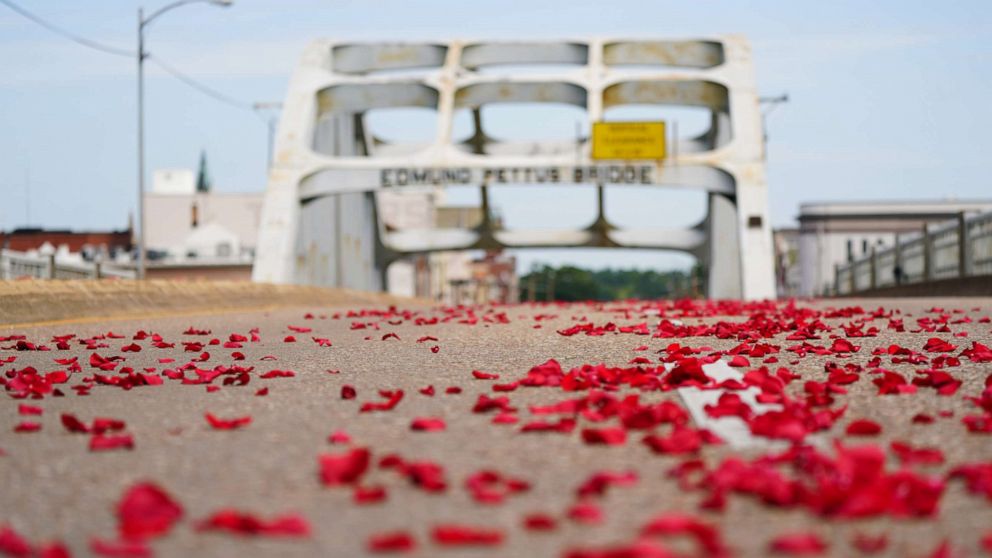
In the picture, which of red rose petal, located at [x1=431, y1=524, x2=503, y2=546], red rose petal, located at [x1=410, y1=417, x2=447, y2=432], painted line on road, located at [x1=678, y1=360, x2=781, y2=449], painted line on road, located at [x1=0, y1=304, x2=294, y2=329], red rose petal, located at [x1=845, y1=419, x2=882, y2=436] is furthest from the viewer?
painted line on road, located at [x1=0, y1=304, x2=294, y2=329]

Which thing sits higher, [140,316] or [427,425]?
[427,425]

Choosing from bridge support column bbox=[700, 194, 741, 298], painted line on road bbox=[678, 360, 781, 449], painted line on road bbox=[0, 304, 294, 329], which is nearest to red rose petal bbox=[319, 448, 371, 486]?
painted line on road bbox=[678, 360, 781, 449]

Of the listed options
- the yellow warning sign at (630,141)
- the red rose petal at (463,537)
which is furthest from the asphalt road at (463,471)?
the yellow warning sign at (630,141)

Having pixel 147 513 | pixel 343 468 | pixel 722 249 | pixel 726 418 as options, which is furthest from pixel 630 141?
pixel 147 513

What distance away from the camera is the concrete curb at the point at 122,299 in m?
13.3

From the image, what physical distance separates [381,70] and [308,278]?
8.46m

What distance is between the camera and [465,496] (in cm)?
340

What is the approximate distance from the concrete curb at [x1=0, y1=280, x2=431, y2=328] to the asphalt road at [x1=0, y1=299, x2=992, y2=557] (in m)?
6.85

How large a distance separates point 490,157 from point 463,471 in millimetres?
33044

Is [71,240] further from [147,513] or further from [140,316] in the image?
[147,513]

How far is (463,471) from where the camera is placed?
3725 millimetres

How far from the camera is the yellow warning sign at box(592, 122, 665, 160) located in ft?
117

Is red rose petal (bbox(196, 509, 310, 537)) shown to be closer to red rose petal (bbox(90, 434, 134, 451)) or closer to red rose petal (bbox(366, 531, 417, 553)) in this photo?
red rose petal (bbox(366, 531, 417, 553))

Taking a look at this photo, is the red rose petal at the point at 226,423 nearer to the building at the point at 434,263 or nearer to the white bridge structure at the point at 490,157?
the white bridge structure at the point at 490,157
